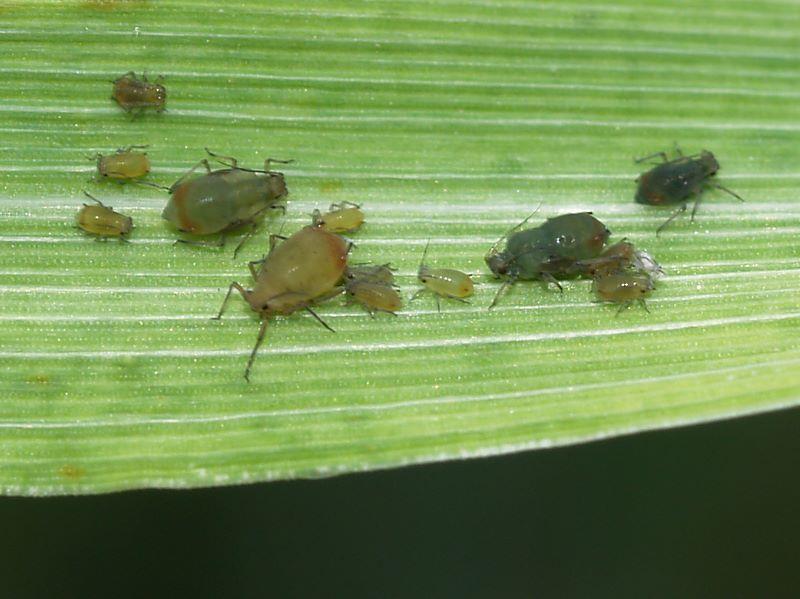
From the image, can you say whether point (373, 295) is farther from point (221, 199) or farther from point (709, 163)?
point (709, 163)

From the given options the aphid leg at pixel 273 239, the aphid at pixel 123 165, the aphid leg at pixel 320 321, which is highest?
the aphid at pixel 123 165

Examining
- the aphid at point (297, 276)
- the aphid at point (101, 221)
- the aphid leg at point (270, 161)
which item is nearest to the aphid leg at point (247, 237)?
the aphid at point (297, 276)

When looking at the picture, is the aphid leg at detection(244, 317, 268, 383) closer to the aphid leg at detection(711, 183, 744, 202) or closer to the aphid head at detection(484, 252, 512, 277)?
the aphid head at detection(484, 252, 512, 277)

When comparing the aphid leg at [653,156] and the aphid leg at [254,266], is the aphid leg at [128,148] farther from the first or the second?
the aphid leg at [653,156]

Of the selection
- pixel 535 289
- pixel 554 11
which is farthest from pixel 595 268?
pixel 554 11

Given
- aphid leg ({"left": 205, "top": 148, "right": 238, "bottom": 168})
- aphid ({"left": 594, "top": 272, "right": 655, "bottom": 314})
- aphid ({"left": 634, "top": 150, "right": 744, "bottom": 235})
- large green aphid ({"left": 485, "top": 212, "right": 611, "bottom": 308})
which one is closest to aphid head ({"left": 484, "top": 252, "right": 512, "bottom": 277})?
large green aphid ({"left": 485, "top": 212, "right": 611, "bottom": 308})

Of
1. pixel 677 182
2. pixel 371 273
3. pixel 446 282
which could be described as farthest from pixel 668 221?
pixel 371 273
